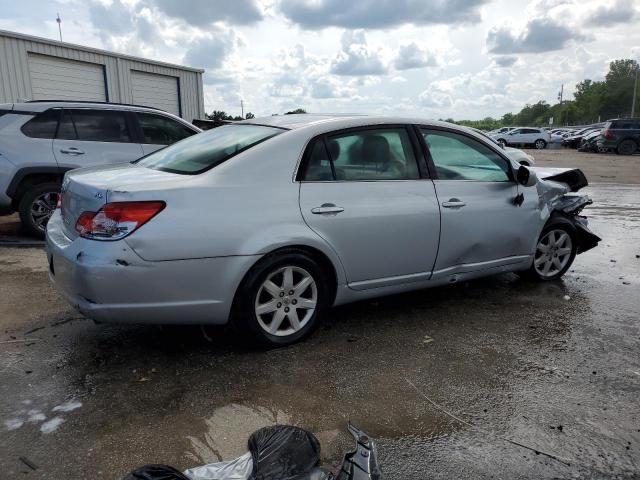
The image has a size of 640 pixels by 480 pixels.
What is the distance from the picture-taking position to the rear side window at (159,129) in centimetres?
757

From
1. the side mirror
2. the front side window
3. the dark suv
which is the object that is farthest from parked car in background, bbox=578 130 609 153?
the front side window

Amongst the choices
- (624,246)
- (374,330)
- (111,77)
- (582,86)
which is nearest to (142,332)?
(374,330)

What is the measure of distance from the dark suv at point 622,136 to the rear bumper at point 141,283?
28.3 m

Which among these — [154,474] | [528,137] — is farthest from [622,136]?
[154,474]

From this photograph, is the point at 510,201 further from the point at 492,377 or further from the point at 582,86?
the point at 582,86

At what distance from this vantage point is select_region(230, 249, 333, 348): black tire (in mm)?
3428

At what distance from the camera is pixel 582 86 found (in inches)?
4633

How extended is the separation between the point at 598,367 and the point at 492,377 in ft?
2.54

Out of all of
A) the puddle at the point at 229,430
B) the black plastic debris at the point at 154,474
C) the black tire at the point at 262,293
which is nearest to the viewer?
the black plastic debris at the point at 154,474

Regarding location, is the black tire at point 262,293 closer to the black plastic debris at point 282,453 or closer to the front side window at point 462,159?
the black plastic debris at point 282,453

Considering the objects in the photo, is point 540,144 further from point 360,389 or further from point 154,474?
point 154,474

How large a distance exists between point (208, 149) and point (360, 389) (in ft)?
6.50

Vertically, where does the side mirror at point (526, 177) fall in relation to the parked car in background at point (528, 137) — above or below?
above

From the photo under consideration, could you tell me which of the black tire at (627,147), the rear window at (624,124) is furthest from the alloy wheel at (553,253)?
the rear window at (624,124)
